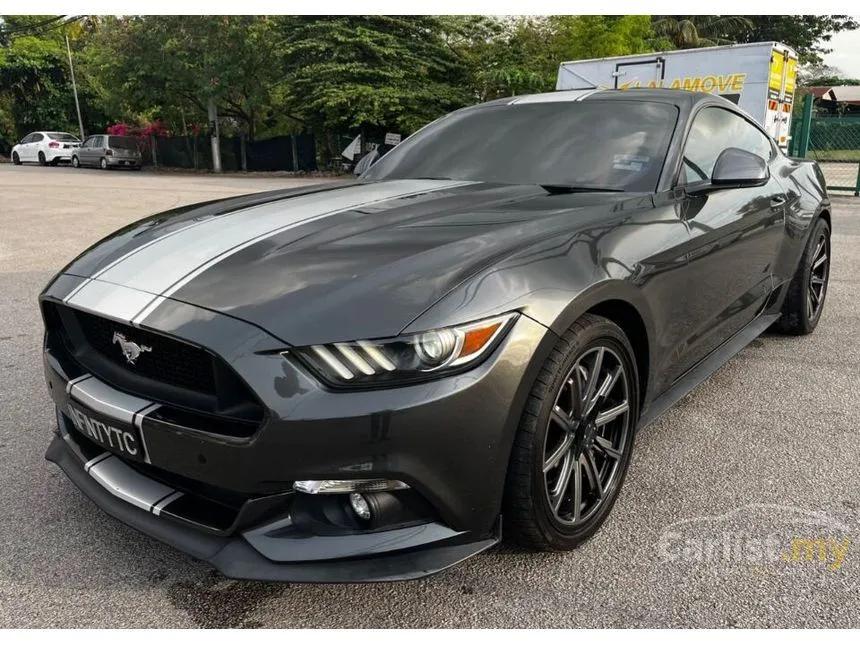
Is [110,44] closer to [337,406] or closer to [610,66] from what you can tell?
[610,66]

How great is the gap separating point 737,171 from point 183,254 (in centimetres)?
209

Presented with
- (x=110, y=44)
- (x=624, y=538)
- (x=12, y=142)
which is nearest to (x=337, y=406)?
(x=624, y=538)

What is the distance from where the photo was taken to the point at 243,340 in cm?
170

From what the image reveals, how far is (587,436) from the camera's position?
2.16 metres

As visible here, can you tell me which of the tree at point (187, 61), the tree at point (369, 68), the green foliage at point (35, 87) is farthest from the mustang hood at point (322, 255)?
the green foliage at point (35, 87)

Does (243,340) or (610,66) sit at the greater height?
(610,66)

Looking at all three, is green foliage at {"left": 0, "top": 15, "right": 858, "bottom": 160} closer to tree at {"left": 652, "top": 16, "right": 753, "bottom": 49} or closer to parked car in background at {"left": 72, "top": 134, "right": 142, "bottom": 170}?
tree at {"left": 652, "top": 16, "right": 753, "bottom": 49}

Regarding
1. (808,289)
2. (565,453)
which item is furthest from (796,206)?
(565,453)

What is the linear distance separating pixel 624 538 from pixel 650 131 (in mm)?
1652

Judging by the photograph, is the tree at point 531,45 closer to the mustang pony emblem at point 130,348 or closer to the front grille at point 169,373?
the front grille at point 169,373

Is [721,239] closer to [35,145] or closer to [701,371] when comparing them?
[701,371]

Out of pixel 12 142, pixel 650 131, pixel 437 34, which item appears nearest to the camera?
pixel 650 131

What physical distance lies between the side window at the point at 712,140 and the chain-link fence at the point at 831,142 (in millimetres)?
11479

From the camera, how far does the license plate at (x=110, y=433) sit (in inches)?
72.4
